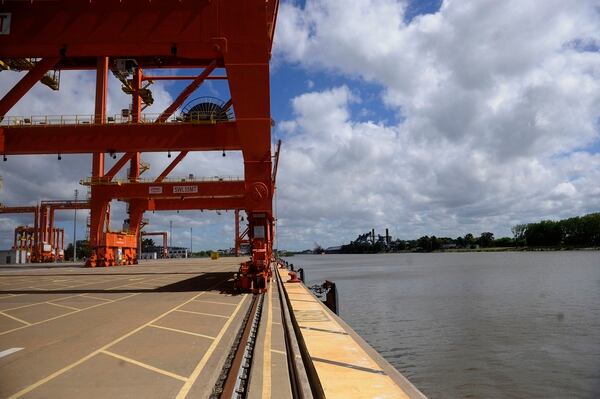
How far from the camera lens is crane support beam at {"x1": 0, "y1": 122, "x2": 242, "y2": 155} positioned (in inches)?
963

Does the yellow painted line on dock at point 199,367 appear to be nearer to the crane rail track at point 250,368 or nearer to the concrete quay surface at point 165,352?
the concrete quay surface at point 165,352

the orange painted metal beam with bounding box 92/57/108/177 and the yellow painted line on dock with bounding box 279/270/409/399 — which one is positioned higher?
the orange painted metal beam with bounding box 92/57/108/177

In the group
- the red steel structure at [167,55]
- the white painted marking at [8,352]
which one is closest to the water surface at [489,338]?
the red steel structure at [167,55]

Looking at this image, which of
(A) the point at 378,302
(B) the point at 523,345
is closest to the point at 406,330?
(B) the point at 523,345

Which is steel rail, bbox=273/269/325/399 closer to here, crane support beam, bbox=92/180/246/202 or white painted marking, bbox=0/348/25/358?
white painted marking, bbox=0/348/25/358

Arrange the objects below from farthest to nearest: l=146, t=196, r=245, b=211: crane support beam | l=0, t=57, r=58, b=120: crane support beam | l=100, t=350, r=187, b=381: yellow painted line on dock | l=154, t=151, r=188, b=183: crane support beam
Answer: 1. l=146, t=196, r=245, b=211: crane support beam
2. l=154, t=151, r=188, b=183: crane support beam
3. l=0, t=57, r=58, b=120: crane support beam
4. l=100, t=350, r=187, b=381: yellow painted line on dock

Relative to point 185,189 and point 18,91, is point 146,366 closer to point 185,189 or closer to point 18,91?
point 18,91

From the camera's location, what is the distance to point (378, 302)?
85.4 feet

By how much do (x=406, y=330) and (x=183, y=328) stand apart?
9.12 meters

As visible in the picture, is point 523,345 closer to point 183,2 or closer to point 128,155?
point 183,2

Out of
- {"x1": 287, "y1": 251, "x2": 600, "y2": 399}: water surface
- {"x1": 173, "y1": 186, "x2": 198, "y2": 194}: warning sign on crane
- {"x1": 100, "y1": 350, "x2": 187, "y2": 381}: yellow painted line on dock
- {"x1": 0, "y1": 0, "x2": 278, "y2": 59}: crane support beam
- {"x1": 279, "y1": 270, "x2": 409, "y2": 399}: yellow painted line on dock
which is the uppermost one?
{"x1": 0, "y1": 0, "x2": 278, "y2": 59}: crane support beam

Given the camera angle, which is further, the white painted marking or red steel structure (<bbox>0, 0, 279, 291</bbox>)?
red steel structure (<bbox>0, 0, 279, 291</bbox>)

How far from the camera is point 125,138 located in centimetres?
2489

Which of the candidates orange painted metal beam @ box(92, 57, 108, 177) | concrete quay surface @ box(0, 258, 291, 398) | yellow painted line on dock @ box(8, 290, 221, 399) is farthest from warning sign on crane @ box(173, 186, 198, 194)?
yellow painted line on dock @ box(8, 290, 221, 399)
